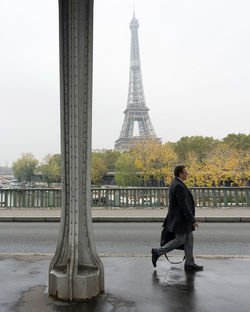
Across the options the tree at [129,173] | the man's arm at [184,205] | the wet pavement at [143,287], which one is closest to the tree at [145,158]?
the tree at [129,173]

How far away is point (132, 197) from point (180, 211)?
8993 millimetres

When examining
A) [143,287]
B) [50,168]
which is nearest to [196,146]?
[50,168]

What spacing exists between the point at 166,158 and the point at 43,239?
2940cm

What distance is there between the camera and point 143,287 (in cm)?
377

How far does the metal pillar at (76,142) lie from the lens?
3492 millimetres

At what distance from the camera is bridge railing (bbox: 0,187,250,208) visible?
13.4m

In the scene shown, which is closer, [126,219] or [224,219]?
[224,219]

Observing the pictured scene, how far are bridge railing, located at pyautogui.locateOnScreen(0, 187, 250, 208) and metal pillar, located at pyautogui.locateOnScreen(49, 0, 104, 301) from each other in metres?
9.83

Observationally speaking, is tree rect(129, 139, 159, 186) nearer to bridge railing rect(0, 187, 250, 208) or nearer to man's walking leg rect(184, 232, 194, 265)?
bridge railing rect(0, 187, 250, 208)

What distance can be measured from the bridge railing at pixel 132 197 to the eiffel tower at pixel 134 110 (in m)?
55.9

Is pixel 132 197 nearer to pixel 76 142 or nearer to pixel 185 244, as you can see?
pixel 185 244

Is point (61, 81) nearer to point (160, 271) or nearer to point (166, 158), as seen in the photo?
point (160, 271)

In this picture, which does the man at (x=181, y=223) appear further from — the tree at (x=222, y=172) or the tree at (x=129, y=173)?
the tree at (x=129, y=173)

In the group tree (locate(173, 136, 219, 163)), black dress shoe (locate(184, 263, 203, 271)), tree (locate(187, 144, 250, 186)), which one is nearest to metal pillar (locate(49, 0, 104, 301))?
black dress shoe (locate(184, 263, 203, 271))
